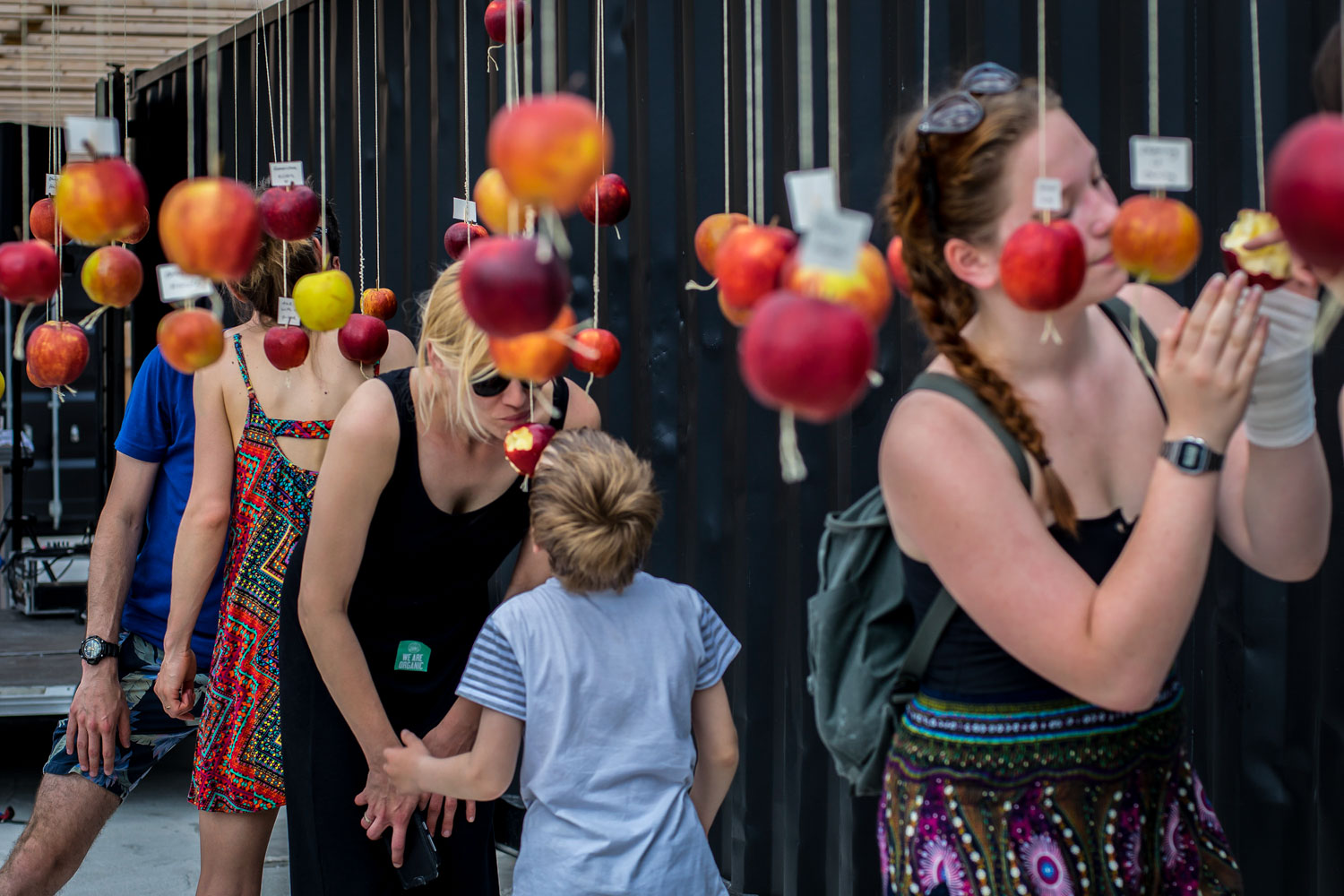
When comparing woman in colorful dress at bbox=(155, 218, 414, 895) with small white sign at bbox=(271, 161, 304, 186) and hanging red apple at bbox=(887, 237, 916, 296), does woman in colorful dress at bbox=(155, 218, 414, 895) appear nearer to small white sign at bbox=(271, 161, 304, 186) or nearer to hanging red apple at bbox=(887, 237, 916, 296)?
small white sign at bbox=(271, 161, 304, 186)

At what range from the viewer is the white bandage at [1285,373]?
48.8 inches

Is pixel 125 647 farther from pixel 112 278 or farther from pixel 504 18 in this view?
pixel 504 18

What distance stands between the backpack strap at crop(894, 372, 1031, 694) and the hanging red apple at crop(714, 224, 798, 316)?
0.70ft

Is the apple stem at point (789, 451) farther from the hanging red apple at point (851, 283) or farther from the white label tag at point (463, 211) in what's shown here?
the white label tag at point (463, 211)

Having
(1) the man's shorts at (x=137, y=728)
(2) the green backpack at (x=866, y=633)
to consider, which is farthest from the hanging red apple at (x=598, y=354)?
(1) the man's shorts at (x=137, y=728)

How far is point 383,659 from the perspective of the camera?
2129 mm

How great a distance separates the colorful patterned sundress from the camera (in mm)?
2455

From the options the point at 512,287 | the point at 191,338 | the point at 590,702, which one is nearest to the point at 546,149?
the point at 512,287

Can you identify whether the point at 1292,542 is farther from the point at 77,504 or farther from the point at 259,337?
the point at 77,504

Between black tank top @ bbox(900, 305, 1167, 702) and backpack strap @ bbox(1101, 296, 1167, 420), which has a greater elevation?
backpack strap @ bbox(1101, 296, 1167, 420)

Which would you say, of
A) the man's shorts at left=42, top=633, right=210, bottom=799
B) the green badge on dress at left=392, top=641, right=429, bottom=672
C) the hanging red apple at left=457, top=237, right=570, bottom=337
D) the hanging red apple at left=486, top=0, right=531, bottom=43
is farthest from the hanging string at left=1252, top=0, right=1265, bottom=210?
the man's shorts at left=42, top=633, right=210, bottom=799

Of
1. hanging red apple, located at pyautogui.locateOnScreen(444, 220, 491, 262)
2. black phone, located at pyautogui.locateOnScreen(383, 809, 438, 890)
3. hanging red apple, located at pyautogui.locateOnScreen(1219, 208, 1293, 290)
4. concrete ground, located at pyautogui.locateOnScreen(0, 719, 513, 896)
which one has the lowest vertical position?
concrete ground, located at pyautogui.locateOnScreen(0, 719, 513, 896)

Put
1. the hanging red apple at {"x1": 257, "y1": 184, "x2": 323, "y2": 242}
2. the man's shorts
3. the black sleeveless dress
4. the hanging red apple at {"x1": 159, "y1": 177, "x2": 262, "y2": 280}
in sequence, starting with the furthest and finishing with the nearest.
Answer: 1. the man's shorts
2. the black sleeveless dress
3. the hanging red apple at {"x1": 257, "y1": 184, "x2": 323, "y2": 242}
4. the hanging red apple at {"x1": 159, "y1": 177, "x2": 262, "y2": 280}

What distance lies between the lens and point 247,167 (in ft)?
18.6
